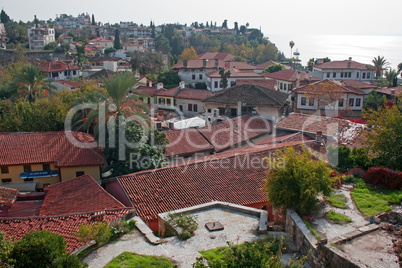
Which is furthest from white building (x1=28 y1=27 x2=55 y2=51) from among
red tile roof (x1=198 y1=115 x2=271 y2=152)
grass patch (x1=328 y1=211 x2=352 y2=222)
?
grass patch (x1=328 y1=211 x2=352 y2=222)

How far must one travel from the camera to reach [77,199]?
1784 centimetres

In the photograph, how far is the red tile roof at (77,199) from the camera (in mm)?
16688

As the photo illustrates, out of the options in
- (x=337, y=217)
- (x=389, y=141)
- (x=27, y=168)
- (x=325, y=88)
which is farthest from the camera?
(x=325, y=88)

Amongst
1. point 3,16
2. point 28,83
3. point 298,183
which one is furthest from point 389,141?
point 3,16

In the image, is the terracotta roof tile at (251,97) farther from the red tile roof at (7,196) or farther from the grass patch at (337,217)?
the red tile roof at (7,196)

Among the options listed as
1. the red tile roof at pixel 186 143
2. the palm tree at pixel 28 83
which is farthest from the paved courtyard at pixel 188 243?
the palm tree at pixel 28 83

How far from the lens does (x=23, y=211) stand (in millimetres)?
18234

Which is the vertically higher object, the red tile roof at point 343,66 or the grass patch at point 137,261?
the red tile roof at point 343,66

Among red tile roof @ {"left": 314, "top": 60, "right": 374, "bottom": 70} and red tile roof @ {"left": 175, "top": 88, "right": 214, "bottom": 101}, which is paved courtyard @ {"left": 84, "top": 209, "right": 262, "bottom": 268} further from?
red tile roof @ {"left": 314, "top": 60, "right": 374, "bottom": 70}

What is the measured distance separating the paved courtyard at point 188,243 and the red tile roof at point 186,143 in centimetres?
1171

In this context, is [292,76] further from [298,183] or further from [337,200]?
[298,183]

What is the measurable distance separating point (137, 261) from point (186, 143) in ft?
52.5

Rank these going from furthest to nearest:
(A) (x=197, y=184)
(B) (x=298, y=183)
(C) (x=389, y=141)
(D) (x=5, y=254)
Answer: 1. (A) (x=197, y=184)
2. (C) (x=389, y=141)
3. (B) (x=298, y=183)
4. (D) (x=5, y=254)

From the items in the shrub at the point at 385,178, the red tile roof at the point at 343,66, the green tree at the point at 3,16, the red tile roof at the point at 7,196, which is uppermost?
the green tree at the point at 3,16
